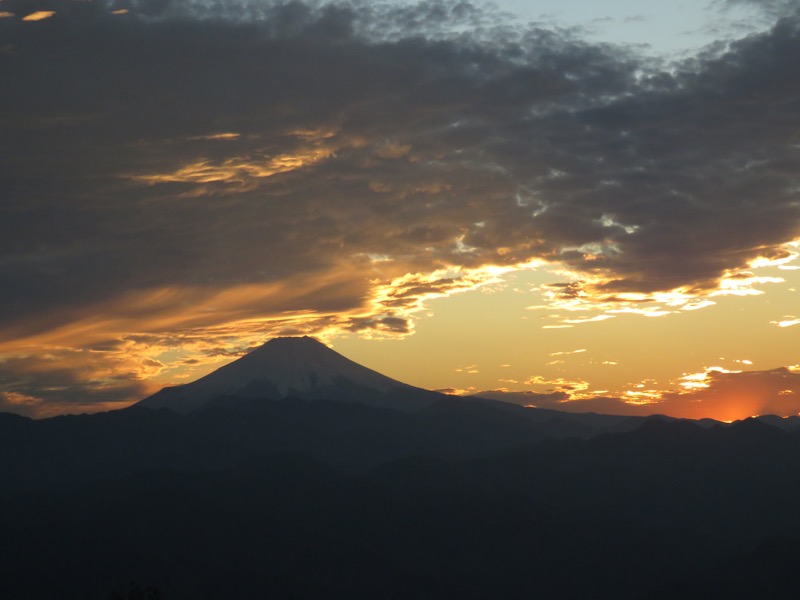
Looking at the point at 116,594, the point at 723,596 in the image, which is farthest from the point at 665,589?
the point at 116,594

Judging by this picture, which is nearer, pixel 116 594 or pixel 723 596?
pixel 116 594

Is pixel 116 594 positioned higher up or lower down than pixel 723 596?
higher up

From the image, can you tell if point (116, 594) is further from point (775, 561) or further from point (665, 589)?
point (775, 561)

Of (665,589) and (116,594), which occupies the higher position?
(116,594)

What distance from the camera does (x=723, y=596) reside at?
186125 millimetres

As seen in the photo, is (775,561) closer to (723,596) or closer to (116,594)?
(723,596)

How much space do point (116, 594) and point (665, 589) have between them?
147103mm

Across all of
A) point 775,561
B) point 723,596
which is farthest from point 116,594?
point 775,561

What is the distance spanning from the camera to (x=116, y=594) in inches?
2746

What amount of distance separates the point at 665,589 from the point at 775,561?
23.0m

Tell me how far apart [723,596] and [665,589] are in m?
11.5

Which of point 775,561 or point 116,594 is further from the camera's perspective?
point 775,561

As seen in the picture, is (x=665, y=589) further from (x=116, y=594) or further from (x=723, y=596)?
(x=116, y=594)

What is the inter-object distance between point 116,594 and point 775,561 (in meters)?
160
